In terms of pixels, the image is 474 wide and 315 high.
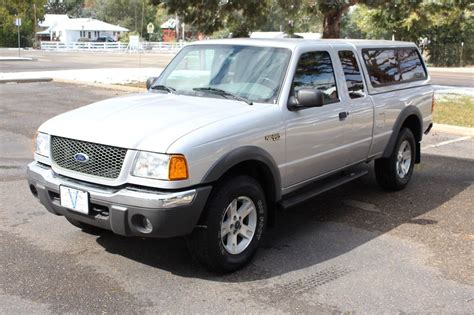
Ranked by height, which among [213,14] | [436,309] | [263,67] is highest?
[213,14]

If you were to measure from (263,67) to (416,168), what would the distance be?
4.04 metres

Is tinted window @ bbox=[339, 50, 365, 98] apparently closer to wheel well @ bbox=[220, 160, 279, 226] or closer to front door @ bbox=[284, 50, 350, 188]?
front door @ bbox=[284, 50, 350, 188]

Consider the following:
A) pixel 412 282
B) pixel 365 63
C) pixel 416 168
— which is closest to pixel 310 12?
pixel 416 168

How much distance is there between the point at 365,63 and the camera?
20.0ft

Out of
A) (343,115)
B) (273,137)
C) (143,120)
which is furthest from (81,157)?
(343,115)

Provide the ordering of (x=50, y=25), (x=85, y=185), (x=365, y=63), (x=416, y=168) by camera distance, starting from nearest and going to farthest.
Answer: (x=85, y=185)
(x=365, y=63)
(x=416, y=168)
(x=50, y=25)

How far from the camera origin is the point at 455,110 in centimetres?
1351

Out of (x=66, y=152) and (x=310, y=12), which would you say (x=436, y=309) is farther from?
(x=310, y=12)

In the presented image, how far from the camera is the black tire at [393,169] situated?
21.8 feet

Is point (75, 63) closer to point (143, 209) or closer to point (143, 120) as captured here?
point (143, 120)

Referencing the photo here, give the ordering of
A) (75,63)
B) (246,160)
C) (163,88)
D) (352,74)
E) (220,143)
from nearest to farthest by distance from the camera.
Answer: (220,143) < (246,160) < (163,88) < (352,74) < (75,63)

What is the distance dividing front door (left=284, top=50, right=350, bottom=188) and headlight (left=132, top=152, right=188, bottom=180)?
1252 millimetres

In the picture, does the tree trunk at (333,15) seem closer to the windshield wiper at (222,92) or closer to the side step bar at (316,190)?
the side step bar at (316,190)

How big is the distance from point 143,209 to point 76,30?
8236 centimetres
